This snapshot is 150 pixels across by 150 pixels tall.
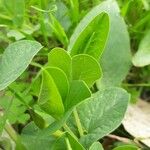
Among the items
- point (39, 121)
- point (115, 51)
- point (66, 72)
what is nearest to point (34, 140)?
point (39, 121)

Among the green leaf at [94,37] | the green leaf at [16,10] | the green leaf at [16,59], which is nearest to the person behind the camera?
the green leaf at [16,59]

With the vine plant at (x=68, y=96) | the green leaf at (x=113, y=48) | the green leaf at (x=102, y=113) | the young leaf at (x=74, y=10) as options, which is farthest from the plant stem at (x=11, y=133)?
the young leaf at (x=74, y=10)

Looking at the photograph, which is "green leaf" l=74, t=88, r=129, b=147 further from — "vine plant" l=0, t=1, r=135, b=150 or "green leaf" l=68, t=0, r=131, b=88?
"green leaf" l=68, t=0, r=131, b=88

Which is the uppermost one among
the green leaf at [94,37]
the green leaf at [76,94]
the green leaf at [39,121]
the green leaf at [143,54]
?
the green leaf at [94,37]

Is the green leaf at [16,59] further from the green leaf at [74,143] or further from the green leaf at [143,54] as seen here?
the green leaf at [143,54]

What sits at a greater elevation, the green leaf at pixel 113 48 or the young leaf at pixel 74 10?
the young leaf at pixel 74 10

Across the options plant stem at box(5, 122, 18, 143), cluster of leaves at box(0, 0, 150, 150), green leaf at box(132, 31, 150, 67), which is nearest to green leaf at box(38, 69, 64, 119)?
cluster of leaves at box(0, 0, 150, 150)

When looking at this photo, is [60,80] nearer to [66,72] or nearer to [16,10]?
[66,72]
